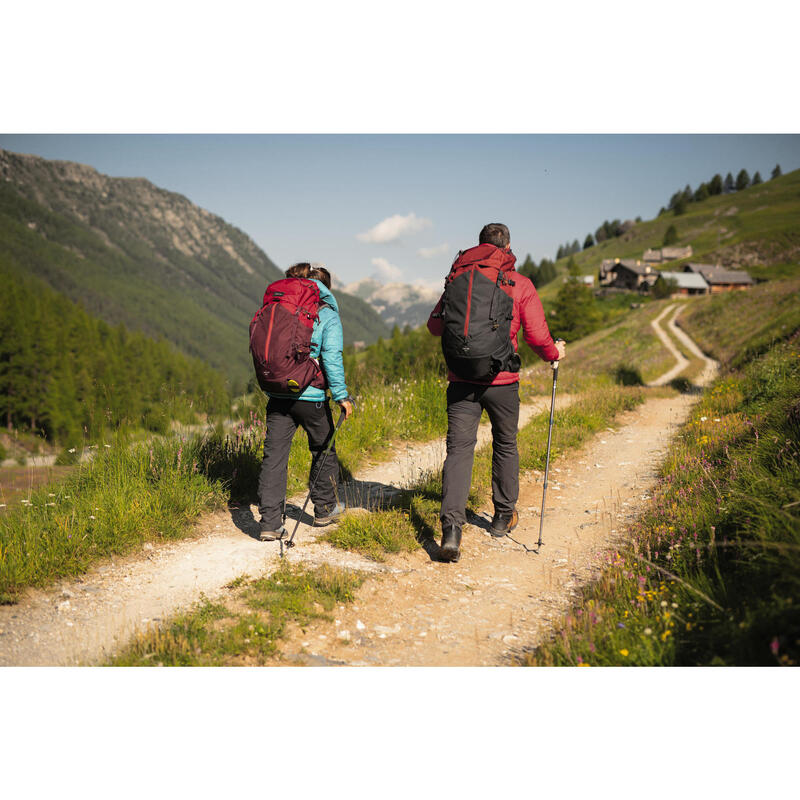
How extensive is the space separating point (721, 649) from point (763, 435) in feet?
11.5

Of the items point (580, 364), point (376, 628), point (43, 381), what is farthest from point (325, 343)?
point (43, 381)

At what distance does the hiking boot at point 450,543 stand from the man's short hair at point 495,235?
2568mm

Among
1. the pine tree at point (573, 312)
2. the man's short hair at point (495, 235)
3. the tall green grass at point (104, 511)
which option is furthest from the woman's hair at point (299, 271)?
the pine tree at point (573, 312)

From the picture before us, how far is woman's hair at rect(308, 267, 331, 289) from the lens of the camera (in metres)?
5.33

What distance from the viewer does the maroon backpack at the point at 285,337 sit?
4.80 m

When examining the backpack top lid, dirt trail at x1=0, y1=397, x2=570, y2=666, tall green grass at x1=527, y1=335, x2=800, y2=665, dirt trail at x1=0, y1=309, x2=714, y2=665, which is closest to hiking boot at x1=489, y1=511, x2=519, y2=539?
dirt trail at x1=0, y1=309, x2=714, y2=665

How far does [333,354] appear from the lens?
516cm

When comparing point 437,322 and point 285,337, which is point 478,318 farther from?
point 285,337

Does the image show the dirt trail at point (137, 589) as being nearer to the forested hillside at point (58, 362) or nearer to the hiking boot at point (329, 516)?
the hiking boot at point (329, 516)

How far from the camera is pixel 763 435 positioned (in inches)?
217

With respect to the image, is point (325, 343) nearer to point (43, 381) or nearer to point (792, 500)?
point (792, 500)

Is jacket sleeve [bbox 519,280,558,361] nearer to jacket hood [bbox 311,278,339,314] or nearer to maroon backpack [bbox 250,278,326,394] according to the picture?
jacket hood [bbox 311,278,339,314]

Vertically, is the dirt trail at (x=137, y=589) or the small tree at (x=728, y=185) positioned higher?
the small tree at (x=728, y=185)

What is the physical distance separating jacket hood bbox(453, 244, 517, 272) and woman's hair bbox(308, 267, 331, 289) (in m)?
1.44
